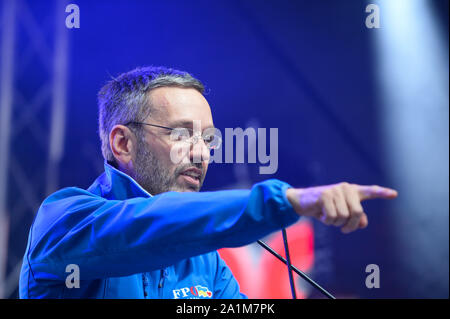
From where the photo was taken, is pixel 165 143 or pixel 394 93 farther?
pixel 394 93

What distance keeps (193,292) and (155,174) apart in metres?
0.36

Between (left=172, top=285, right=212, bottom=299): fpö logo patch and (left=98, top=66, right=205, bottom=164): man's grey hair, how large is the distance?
1.53ft

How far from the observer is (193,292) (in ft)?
4.25

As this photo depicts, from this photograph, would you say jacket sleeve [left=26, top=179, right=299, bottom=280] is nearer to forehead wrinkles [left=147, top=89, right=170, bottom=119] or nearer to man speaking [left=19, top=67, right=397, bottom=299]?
man speaking [left=19, top=67, right=397, bottom=299]

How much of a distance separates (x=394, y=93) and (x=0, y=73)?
3109 millimetres

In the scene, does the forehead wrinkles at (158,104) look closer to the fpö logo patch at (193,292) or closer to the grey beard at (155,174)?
the grey beard at (155,174)

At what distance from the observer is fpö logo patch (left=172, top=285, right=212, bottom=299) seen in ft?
4.09

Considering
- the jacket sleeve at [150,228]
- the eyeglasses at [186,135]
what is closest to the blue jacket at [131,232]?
the jacket sleeve at [150,228]

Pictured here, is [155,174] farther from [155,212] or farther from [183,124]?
[155,212]

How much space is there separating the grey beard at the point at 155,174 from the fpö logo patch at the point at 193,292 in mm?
285

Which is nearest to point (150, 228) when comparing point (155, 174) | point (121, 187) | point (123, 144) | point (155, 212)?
point (155, 212)
